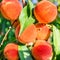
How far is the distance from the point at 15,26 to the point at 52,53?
224 mm

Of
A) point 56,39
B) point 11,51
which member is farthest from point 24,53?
point 56,39

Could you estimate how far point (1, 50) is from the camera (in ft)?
4.83

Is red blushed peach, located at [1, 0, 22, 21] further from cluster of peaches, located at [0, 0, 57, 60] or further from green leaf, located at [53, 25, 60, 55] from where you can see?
green leaf, located at [53, 25, 60, 55]

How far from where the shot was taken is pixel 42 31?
1.40 meters

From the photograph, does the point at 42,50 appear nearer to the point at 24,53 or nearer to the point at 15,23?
the point at 24,53

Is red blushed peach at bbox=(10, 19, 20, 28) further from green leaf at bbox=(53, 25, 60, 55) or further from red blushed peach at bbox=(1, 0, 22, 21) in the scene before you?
green leaf at bbox=(53, 25, 60, 55)

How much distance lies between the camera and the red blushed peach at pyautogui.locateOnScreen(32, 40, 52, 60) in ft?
4.33

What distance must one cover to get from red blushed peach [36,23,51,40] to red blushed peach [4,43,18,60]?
122 mm

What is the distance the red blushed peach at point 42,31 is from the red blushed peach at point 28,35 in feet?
0.11

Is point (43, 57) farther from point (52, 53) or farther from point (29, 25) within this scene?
point (29, 25)

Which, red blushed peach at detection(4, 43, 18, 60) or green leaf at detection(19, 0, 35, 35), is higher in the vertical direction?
green leaf at detection(19, 0, 35, 35)

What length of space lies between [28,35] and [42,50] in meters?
0.09

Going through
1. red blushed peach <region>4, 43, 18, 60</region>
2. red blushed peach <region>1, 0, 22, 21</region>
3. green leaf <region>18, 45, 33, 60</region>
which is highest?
red blushed peach <region>1, 0, 22, 21</region>

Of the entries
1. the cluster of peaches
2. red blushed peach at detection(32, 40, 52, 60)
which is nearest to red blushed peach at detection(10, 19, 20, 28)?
the cluster of peaches
